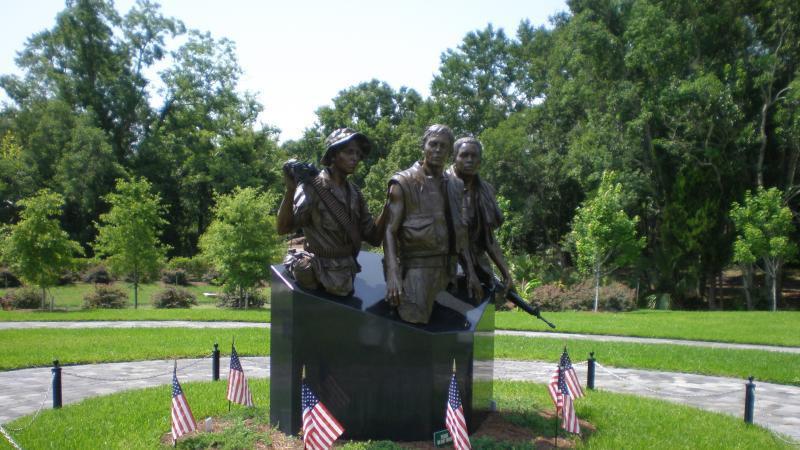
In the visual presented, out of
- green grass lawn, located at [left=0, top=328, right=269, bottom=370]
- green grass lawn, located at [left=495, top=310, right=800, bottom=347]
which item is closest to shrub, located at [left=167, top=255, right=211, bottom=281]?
green grass lawn, located at [left=0, top=328, right=269, bottom=370]

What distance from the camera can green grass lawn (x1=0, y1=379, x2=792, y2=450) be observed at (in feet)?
23.8

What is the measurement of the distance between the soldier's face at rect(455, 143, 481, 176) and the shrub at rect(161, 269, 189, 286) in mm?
33877

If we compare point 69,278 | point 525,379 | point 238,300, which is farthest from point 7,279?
point 525,379

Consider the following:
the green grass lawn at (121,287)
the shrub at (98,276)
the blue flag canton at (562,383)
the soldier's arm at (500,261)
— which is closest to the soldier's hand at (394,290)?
the soldier's arm at (500,261)

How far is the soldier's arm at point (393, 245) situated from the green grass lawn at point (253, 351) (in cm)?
826

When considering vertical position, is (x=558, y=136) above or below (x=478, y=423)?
above

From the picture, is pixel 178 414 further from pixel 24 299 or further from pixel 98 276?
pixel 98 276

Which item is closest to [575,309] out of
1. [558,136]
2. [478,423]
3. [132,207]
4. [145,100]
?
[558,136]

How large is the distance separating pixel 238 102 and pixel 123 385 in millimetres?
43912

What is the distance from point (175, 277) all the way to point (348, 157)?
1350 inches

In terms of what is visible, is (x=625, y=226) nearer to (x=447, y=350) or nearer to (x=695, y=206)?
(x=695, y=206)

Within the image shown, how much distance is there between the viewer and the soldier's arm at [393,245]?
265 inches

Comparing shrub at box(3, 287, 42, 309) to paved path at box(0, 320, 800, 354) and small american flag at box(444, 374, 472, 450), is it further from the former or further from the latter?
small american flag at box(444, 374, 472, 450)

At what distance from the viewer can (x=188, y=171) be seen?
1944 inches
